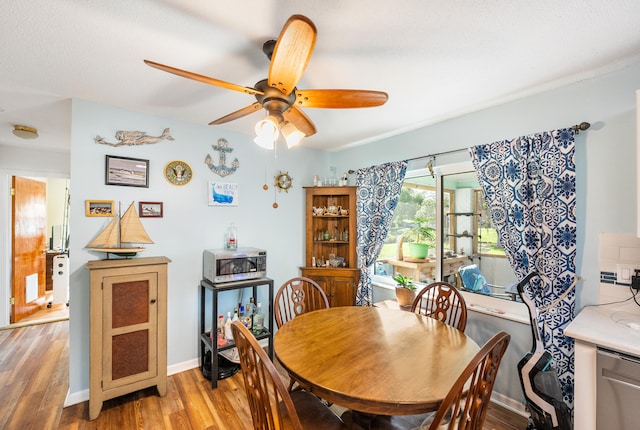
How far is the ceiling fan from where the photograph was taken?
43.6 inches

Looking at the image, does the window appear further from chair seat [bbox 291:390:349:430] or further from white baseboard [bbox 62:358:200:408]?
white baseboard [bbox 62:358:200:408]

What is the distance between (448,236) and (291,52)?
2351mm

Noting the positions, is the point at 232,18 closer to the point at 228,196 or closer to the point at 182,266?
the point at 228,196

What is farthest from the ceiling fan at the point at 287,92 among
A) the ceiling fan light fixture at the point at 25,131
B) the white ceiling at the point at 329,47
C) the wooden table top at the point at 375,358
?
the ceiling fan light fixture at the point at 25,131

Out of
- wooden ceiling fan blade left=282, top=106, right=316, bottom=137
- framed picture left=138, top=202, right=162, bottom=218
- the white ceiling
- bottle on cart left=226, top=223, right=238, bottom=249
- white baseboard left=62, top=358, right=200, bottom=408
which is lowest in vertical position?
white baseboard left=62, top=358, right=200, bottom=408

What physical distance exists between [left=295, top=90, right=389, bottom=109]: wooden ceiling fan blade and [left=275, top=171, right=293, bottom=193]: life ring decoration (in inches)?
74.0

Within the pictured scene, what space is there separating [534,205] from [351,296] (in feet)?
6.62

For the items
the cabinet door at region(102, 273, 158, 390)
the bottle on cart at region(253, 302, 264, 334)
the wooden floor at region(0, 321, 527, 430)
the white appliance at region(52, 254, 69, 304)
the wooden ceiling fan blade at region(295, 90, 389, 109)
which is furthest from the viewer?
the white appliance at region(52, 254, 69, 304)

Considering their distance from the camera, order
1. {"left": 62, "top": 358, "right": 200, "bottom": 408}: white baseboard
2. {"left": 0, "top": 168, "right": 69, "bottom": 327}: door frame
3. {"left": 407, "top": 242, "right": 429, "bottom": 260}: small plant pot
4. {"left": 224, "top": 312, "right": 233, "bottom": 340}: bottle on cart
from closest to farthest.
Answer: {"left": 62, "top": 358, "right": 200, "bottom": 408}: white baseboard < {"left": 224, "top": 312, "right": 233, "bottom": 340}: bottle on cart < {"left": 407, "top": 242, "right": 429, "bottom": 260}: small plant pot < {"left": 0, "top": 168, "right": 69, "bottom": 327}: door frame

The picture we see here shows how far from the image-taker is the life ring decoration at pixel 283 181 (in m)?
3.37

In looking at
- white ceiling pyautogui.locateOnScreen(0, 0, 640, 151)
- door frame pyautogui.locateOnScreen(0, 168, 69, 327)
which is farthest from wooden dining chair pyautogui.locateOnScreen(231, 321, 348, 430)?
door frame pyautogui.locateOnScreen(0, 168, 69, 327)

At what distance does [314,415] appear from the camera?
1376mm

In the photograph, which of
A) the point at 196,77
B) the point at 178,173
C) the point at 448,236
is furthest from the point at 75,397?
the point at 448,236

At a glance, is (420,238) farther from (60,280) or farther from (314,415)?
(60,280)
